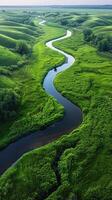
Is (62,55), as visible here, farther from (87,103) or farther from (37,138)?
(37,138)

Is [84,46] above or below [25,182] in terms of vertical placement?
Result: above

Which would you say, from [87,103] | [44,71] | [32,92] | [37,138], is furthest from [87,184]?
[44,71]

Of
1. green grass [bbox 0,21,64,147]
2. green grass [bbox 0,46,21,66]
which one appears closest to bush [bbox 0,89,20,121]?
green grass [bbox 0,21,64,147]

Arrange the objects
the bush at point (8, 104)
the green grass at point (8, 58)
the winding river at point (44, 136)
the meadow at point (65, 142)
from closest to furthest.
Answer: the meadow at point (65, 142)
the winding river at point (44, 136)
the bush at point (8, 104)
the green grass at point (8, 58)

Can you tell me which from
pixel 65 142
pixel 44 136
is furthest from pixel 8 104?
pixel 65 142

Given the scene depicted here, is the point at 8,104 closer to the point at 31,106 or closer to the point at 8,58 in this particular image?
the point at 31,106

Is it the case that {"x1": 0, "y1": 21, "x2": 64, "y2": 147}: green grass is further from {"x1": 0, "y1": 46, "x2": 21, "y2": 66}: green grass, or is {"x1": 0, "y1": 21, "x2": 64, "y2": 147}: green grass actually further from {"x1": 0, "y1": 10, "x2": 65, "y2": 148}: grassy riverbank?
{"x1": 0, "y1": 46, "x2": 21, "y2": 66}: green grass

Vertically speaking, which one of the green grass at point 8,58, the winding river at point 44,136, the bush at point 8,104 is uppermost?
the green grass at point 8,58

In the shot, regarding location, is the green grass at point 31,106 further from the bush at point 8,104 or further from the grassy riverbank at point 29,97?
the bush at point 8,104

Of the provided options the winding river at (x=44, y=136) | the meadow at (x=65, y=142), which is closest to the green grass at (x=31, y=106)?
the meadow at (x=65, y=142)
